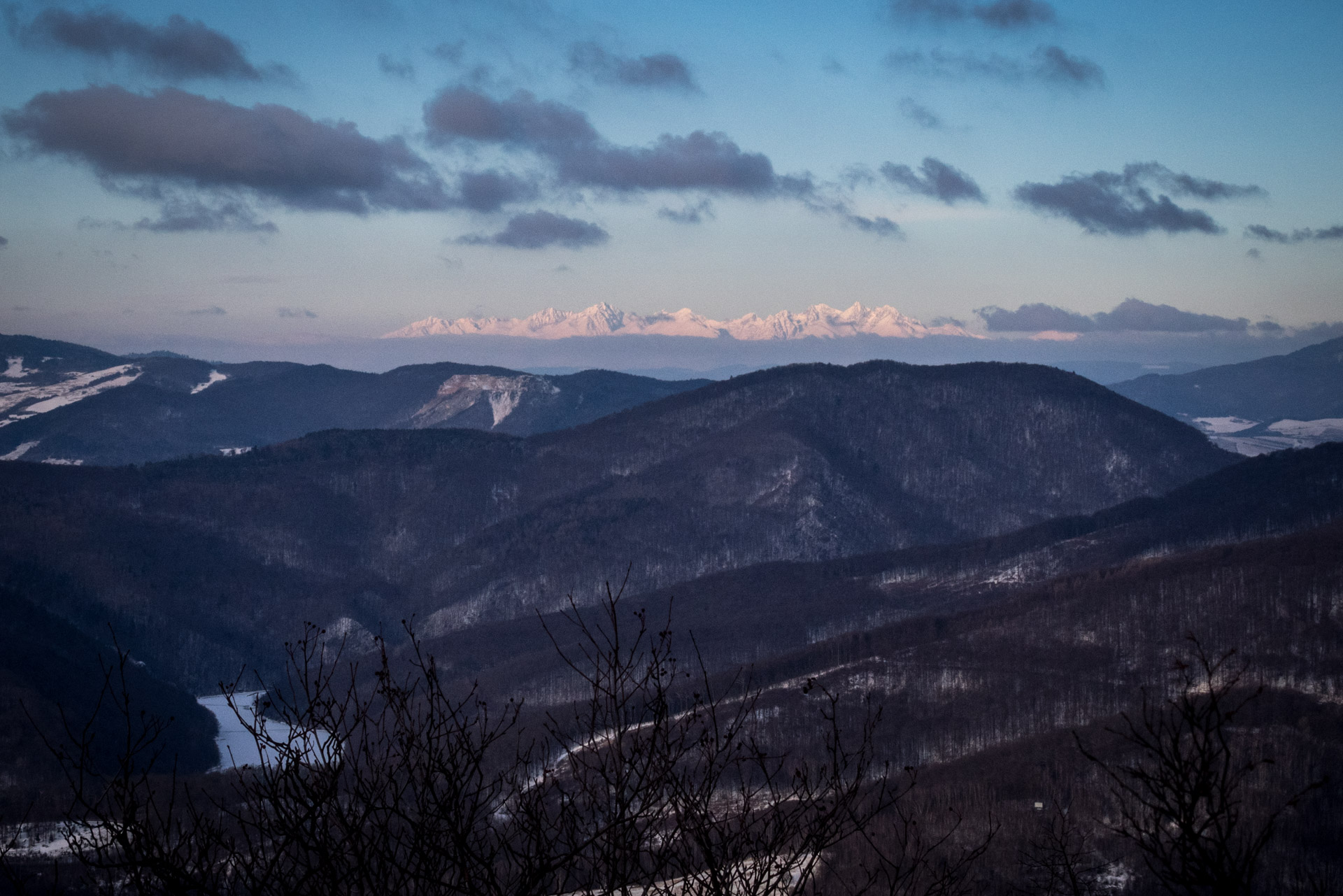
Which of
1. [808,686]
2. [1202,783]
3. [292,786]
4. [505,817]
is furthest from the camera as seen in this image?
[505,817]

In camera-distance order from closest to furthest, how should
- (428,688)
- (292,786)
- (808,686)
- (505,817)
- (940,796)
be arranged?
(428,688) → (292,786) → (808,686) → (940,796) → (505,817)

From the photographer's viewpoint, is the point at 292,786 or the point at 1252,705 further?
the point at 1252,705

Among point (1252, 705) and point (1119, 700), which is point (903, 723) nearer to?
point (1119, 700)

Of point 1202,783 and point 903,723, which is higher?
point 1202,783

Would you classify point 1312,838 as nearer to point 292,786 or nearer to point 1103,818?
point 1103,818

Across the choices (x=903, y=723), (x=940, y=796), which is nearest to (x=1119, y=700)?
(x=903, y=723)

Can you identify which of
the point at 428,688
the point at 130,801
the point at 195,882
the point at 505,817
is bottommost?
the point at 505,817

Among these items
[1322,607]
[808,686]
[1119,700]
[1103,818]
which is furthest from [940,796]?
[808,686]

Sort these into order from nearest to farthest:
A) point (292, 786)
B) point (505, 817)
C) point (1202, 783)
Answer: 1. point (1202, 783)
2. point (292, 786)
3. point (505, 817)

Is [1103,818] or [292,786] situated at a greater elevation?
[292,786]
